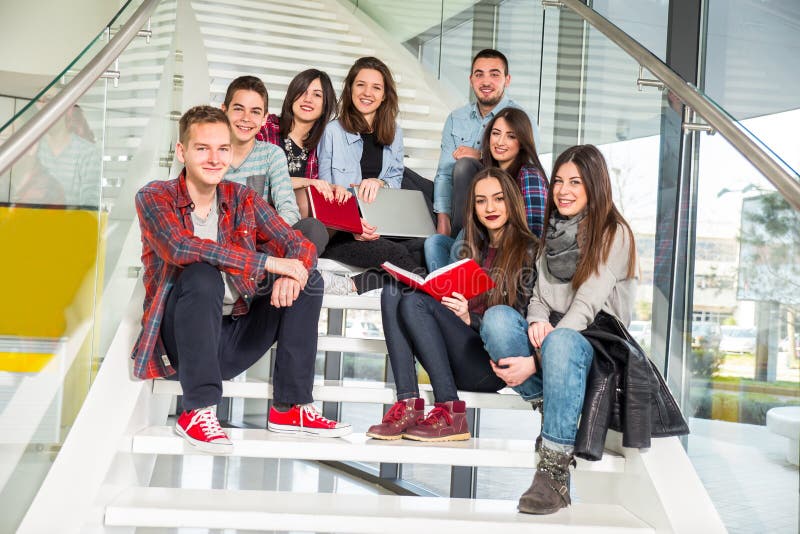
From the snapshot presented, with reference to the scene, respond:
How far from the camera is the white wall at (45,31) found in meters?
7.33

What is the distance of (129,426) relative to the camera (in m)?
2.18

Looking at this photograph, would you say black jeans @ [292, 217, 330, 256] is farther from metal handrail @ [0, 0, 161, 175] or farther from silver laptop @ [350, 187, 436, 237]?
metal handrail @ [0, 0, 161, 175]

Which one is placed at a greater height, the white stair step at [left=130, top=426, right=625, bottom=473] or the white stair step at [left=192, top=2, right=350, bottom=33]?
the white stair step at [left=192, top=2, right=350, bottom=33]

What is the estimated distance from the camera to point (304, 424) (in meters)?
2.29

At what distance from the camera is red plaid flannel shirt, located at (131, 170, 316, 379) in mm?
2242

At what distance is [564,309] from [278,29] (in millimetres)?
4913

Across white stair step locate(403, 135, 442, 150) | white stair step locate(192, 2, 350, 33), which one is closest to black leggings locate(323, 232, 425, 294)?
white stair step locate(403, 135, 442, 150)

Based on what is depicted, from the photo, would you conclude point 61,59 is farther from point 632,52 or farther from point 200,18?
point 632,52

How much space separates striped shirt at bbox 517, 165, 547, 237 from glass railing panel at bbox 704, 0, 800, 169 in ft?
2.32

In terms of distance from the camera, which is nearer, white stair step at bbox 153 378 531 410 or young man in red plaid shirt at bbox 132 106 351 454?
young man in red plaid shirt at bbox 132 106 351 454

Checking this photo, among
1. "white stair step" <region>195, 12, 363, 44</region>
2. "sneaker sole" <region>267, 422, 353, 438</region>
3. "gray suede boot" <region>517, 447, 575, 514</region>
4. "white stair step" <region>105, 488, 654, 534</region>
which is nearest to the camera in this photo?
"white stair step" <region>105, 488, 654, 534</region>

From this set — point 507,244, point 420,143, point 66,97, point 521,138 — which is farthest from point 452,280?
point 420,143

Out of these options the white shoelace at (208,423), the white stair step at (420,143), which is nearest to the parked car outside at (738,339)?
the white shoelace at (208,423)

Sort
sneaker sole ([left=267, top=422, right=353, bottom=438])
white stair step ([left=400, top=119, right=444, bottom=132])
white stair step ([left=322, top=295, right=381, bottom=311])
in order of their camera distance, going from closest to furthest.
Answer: sneaker sole ([left=267, top=422, right=353, bottom=438]) → white stair step ([left=322, top=295, right=381, bottom=311]) → white stair step ([left=400, top=119, right=444, bottom=132])
